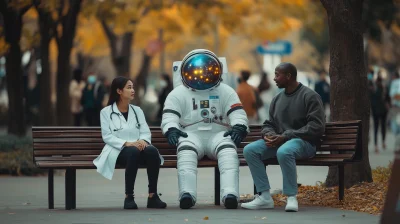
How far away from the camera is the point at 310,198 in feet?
42.0

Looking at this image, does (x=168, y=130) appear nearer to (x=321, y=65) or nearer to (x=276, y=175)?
(x=276, y=175)

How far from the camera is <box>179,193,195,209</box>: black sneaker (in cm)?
1162

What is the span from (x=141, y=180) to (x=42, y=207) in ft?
15.4

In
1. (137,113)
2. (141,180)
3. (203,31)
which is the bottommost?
(141,180)

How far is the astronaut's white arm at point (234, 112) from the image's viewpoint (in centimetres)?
1213

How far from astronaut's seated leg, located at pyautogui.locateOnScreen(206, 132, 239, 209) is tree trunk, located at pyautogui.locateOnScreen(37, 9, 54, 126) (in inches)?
498

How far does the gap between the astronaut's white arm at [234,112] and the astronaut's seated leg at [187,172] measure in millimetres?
521

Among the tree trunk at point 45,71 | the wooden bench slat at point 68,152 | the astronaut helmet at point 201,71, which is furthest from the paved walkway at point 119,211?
the tree trunk at point 45,71

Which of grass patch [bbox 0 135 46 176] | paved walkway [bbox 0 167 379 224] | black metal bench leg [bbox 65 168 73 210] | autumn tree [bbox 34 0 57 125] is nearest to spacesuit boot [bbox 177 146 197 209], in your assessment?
paved walkway [bbox 0 167 379 224]

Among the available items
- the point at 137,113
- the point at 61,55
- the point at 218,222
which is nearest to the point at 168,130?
the point at 137,113

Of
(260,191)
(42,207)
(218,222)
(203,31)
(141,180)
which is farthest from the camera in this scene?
(203,31)

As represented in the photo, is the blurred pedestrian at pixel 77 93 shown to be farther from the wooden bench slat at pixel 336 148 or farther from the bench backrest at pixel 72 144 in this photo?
the wooden bench slat at pixel 336 148

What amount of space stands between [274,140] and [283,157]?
298mm

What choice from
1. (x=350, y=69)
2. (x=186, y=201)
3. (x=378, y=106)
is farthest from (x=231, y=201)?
(x=378, y=106)
